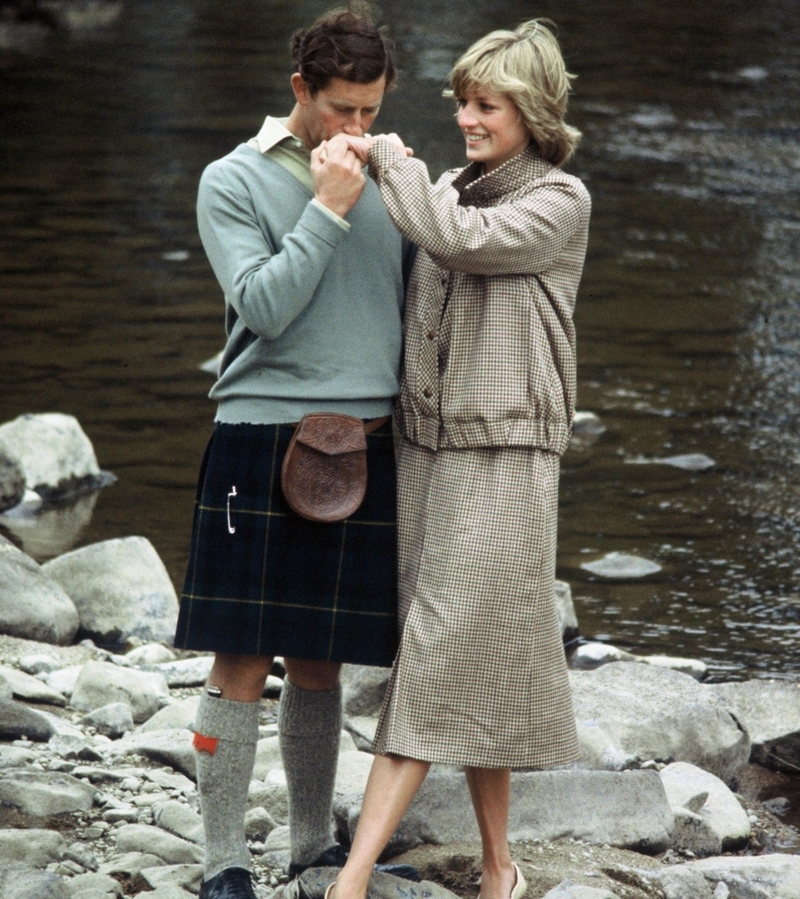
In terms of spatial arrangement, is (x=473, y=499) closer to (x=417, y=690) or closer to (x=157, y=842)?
(x=417, y=690)

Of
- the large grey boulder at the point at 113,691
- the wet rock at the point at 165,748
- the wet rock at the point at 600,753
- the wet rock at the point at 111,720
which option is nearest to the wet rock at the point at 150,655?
the large grey boulder at the point at 113,691

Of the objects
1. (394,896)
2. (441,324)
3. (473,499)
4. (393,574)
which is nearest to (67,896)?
(394,896)

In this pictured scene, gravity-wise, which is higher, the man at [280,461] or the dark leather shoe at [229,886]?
the man at [280,461]

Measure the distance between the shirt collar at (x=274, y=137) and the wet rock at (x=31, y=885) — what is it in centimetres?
145

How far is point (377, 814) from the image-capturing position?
9.21ft

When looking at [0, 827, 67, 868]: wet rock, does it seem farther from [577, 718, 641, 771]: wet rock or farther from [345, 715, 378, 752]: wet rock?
[577, 718, 641, 771]: wet rock

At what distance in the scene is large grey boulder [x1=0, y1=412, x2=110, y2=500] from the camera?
678 cm

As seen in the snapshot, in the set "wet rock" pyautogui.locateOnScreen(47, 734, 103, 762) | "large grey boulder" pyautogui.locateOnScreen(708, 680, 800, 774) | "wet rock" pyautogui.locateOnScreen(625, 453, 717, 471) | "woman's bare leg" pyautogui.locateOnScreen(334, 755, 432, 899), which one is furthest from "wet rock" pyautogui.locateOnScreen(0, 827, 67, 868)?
"wet rock" pyautogui.locateOnScreen(625, 453, 717, 471)

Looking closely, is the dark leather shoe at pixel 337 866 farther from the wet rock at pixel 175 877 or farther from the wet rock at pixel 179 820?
the wet rock at pixel 179 820

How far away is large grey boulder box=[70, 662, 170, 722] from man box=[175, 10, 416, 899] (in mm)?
1441

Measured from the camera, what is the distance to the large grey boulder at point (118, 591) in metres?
5.15

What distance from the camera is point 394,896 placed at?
293 centimetres

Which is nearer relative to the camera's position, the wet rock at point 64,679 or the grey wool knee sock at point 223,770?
the grey wool knee sock at point 223,770

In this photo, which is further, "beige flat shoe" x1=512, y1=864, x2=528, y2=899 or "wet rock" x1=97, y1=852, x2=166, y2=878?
"wet rock" x1=97, y1=852, x2=166, y2=878
